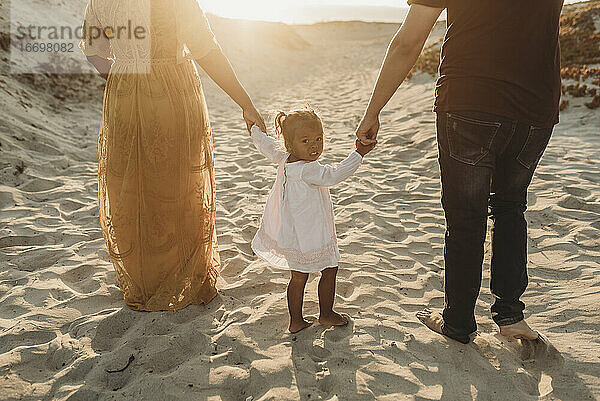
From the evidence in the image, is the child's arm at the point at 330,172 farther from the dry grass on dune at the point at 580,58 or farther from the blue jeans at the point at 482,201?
the dry grass on dune at the point at 580,58

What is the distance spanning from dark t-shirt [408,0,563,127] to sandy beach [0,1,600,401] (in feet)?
4.35

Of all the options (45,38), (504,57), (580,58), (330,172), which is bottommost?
(330,172)

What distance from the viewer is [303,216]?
2.46 m

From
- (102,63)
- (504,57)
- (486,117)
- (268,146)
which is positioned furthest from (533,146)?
(102,63)

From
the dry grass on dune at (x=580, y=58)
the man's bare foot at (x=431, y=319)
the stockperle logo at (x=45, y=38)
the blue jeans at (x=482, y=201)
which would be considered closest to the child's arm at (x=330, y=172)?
the blue jeans at (x=482, y=201)

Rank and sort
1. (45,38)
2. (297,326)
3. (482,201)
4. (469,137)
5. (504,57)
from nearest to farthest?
(504,57) → (469,137) → (482,201) → (297,326) → (45,38)

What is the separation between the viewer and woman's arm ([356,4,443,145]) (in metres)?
2.13

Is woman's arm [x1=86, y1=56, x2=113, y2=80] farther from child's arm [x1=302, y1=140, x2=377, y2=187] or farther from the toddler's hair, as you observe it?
child's arm [x1=302, y1=140, x2=377, y2=187]

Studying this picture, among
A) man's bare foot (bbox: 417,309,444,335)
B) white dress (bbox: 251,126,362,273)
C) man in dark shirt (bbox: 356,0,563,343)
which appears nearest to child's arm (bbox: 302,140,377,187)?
white dress (bbox: 251,126,362,273)

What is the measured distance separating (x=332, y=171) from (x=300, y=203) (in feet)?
0.82

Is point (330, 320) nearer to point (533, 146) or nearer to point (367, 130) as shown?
point (367, 130)

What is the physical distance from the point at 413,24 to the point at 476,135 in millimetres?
597

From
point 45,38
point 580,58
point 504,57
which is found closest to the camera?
point 504,57

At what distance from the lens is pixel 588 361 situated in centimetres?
244
